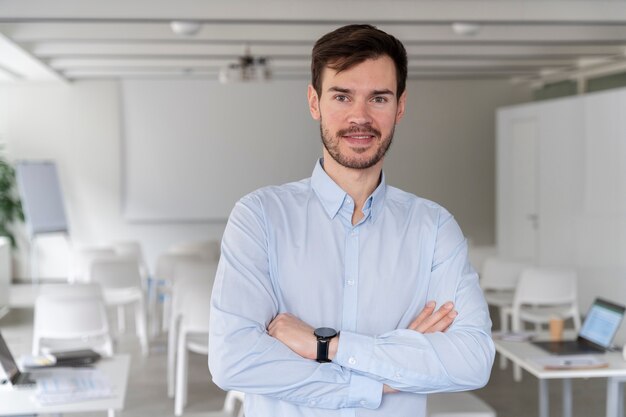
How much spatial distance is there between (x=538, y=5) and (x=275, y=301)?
21.0ft

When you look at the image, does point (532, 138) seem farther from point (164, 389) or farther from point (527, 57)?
point (164, 389)

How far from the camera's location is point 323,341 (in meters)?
1.72

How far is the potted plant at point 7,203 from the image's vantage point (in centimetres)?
1196

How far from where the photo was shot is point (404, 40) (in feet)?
29.6

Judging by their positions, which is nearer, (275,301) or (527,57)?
(275,301)

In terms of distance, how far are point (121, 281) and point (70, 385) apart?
4299 mm

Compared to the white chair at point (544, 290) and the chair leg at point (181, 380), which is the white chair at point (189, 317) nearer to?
the chair leg at point (181, 380)

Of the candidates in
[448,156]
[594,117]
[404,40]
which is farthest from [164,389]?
[448,156]

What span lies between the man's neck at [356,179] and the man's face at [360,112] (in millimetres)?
56

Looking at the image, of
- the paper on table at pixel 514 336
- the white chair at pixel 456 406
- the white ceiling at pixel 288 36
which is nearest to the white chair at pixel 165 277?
the white ceiling at pixel 288 36

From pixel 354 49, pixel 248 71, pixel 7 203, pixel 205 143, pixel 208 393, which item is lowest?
pixel 208 393

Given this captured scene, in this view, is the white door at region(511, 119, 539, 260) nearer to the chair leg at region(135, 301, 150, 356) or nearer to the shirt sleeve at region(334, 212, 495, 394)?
the chair leg at region(135, 301, 150, 356)

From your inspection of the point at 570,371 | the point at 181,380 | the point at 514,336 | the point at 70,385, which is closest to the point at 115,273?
the point at 181,380

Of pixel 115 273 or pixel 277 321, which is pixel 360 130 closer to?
pixel 277 321
